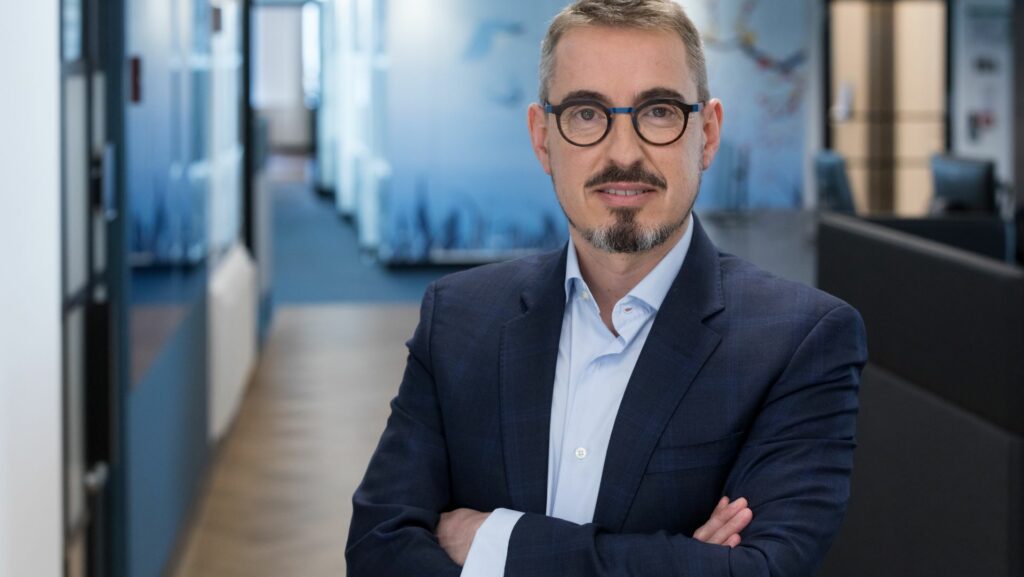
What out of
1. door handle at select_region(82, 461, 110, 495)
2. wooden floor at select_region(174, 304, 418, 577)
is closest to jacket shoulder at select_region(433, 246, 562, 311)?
door handle at select_region(82, 461, 110, 495)

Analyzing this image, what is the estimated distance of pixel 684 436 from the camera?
1942 millimetres

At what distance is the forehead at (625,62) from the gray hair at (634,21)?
0.01 m

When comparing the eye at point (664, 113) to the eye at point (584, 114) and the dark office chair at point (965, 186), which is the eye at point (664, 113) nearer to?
the eye at point (584, 114)

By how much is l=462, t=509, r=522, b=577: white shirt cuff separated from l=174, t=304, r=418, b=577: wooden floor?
3553mm

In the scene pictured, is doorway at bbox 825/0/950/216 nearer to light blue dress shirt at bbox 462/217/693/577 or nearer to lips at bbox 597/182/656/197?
light blue dress shirt at bbox 462/217/693/577

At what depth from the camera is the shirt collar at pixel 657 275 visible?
79.4 inches

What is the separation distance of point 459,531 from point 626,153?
1.88ft

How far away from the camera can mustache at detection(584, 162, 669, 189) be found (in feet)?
6.15

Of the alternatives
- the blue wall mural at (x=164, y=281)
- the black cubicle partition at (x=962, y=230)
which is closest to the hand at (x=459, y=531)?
the blue wall mural at (x=164, y=281)

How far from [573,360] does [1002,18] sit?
54.0ft

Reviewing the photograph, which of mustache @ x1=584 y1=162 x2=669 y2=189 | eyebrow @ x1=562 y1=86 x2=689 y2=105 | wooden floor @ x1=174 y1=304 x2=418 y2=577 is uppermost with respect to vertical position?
eyebrow @ x1=562 y1=86 x2=689 y2=105

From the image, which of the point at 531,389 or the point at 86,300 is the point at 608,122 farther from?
the point at 86,300

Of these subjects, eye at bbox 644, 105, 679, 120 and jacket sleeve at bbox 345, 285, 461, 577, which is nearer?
eye at bbox 644, 105, 679, 120

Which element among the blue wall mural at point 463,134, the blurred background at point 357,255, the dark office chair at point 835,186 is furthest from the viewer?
the blue wall mural at point 463,134
